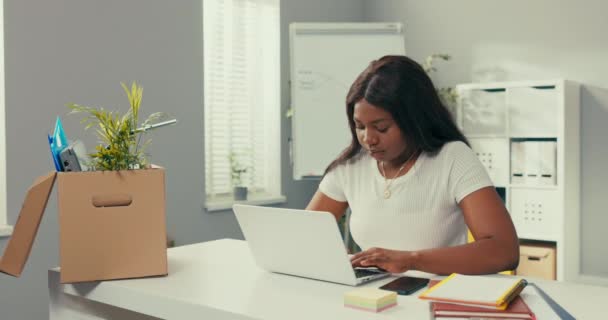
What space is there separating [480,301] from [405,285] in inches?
11.8

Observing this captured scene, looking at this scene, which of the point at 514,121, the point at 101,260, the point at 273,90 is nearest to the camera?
the point at 101,260

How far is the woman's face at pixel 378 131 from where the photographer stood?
1.76 meters

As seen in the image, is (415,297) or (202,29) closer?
(415,297)

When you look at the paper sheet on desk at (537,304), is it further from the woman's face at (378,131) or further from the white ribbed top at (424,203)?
the woman's face at (378,131)

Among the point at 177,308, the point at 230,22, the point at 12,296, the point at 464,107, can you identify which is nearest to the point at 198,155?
the point at 230,22

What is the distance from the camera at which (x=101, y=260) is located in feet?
4.75

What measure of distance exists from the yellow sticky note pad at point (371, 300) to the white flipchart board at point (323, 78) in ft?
9.26

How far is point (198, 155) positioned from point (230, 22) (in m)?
0.91

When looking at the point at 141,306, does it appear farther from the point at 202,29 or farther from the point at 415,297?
the point at 202,29

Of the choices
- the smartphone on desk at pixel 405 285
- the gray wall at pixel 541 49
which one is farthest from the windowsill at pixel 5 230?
the gray wall at pixel 541 49

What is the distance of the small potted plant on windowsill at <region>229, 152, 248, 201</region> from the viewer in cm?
401

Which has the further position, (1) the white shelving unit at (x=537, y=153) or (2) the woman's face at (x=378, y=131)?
(1) the white shelving unit at (x=537, y=153)

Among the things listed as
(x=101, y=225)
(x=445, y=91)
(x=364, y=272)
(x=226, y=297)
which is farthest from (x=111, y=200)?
(x=445, y=91)

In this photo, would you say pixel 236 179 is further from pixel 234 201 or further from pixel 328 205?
pixel 328 205
